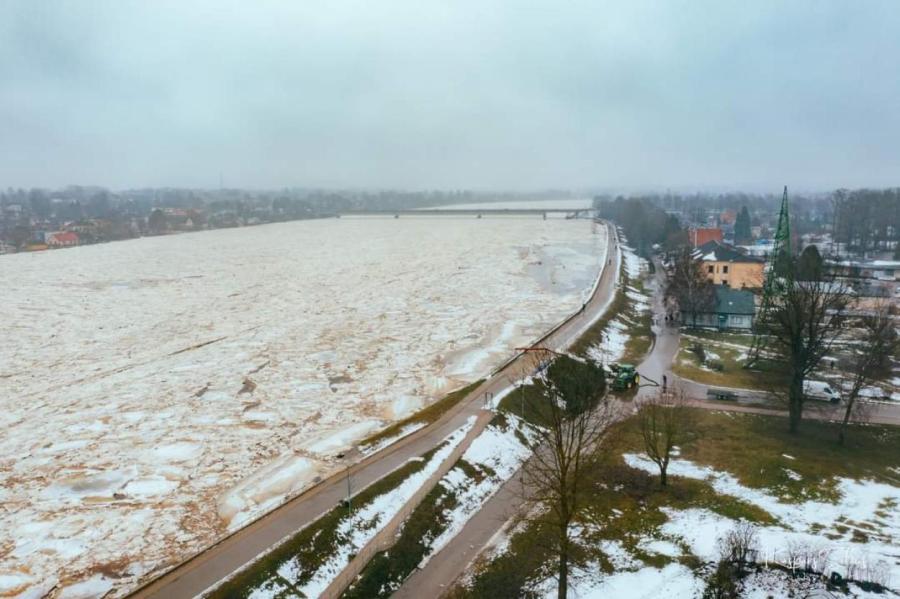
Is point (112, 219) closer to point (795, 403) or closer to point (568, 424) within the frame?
point (568, 424)

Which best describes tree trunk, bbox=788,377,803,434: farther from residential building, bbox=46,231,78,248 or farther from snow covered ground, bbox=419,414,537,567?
residential building, bbox=46,231,78,248

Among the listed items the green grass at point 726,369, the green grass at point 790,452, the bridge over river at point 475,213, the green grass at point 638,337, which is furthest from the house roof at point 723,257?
the bridge over river at point 475,213

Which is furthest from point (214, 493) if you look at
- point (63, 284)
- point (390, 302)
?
point (63, 284)

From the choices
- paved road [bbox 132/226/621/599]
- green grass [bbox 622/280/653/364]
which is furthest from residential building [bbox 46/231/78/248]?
paved road [bbox 132/226/621/599]

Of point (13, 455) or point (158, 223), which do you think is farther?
point (158, 223)

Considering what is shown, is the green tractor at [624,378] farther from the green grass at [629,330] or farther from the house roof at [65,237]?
the house roof at [65,237]

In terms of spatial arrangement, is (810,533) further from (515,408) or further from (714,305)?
(714,305)
